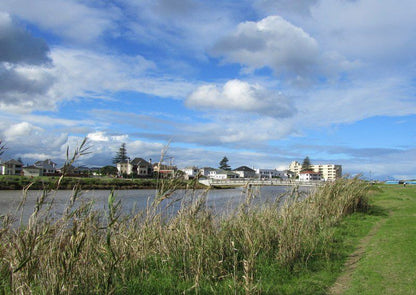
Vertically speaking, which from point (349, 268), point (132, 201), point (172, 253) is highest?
point (172, 253)

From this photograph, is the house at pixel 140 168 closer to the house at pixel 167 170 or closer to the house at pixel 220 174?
the house at pixel 220 174

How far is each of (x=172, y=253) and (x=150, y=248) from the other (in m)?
0.45

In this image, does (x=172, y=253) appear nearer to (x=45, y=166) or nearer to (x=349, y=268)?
(x=349, y=268)

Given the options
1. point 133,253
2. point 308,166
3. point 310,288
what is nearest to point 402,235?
point 310,288

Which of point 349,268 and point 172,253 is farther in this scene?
point 349,268

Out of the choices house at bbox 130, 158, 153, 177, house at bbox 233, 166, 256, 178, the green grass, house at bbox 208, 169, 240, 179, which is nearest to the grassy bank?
the green grass

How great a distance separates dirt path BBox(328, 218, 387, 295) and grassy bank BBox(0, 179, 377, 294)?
0.16 m

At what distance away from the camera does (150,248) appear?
253 inches

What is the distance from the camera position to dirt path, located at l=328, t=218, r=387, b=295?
19.9ft

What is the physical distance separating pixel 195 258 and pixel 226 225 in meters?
1.61

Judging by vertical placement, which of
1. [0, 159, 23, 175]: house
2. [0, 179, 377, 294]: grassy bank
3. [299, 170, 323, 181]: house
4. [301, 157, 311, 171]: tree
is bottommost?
[299, 170, 323, 181]: house

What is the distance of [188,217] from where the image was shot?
662cm

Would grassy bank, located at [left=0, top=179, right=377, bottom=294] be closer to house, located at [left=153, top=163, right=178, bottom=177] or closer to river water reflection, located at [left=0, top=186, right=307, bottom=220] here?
river water reflection, located at [left=0, top=186, right=307, bottom=220]

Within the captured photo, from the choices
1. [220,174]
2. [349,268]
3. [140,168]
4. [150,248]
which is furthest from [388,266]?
[220,174]
